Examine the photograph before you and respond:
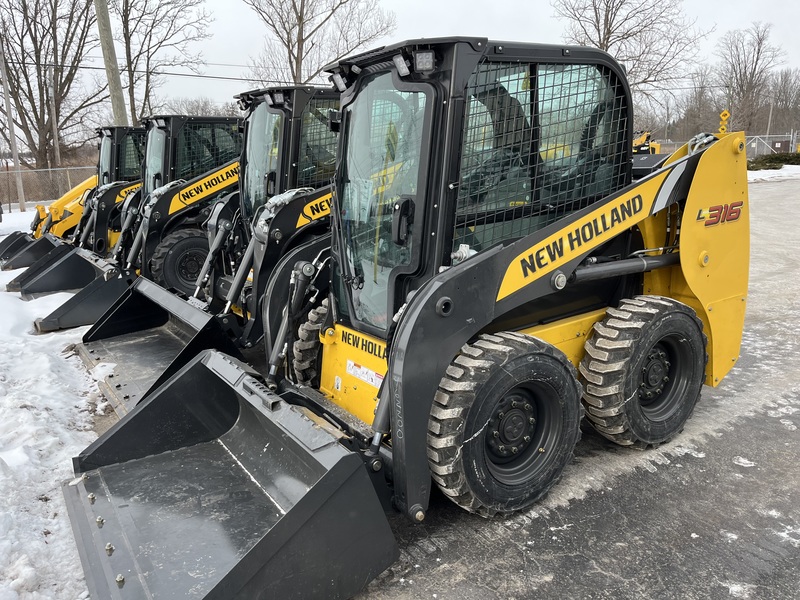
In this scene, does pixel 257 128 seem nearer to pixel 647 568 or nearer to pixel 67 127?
pixel 647 568

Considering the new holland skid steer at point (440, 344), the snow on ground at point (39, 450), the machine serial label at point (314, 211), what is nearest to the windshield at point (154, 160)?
the snow on ground at point (39, 450)

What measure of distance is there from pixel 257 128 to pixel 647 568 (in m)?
5.37

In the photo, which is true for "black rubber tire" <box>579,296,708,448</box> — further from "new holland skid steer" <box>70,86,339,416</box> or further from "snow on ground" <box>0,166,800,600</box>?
"new holland skid steer" <box>70,86,339,416</box>

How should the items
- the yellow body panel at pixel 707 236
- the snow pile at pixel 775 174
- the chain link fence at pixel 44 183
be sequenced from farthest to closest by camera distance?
1. the snow pile at pixel 775 174
2. the chain link fence at pixel 44 183
3. the yellow body panel at pixel 707 236

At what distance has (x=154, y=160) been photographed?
9031 millimetres

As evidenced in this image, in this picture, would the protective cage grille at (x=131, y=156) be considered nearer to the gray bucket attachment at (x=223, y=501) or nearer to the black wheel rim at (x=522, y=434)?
the gray bucket attachment at (x=223, y=501)

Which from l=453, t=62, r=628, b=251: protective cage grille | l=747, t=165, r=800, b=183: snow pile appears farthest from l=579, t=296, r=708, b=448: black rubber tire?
l=747, t=165, r=800, b=183: snow pile

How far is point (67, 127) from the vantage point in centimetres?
3064

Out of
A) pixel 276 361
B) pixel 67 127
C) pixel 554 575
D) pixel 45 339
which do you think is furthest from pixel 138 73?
pixel 554 575

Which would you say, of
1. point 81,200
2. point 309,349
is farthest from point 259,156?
point 81,200

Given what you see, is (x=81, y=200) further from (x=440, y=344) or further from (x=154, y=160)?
(x=440, y=344)

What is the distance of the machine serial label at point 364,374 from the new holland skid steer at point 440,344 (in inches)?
0.4

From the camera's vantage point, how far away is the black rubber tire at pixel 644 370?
3.58 metres

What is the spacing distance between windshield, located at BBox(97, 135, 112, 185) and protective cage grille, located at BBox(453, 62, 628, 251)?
1033 cm
